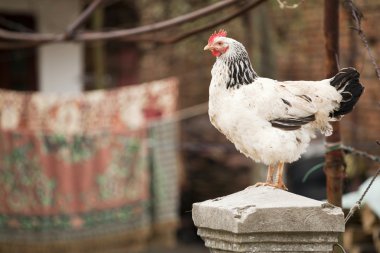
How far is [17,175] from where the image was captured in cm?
839

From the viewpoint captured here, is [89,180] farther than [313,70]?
A: No

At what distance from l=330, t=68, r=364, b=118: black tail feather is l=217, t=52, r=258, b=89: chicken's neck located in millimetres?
373

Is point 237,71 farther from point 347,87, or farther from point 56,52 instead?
point 56,52

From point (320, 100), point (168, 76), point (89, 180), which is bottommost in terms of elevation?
point (89, 180)

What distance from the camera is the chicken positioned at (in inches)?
129

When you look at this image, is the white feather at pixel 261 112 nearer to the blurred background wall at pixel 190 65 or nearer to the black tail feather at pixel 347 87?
the black tail feather at pixel 347 87

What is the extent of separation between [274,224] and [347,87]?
853 millimetres

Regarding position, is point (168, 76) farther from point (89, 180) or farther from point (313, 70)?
point (89, 180)

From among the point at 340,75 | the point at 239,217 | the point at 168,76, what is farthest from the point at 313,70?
the point at 239,217

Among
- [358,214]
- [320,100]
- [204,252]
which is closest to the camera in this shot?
[320,100]

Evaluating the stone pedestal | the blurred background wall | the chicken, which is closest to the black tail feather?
the chicken

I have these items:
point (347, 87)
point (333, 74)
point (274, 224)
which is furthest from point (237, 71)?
point (333, 74)

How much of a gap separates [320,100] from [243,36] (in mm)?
6150

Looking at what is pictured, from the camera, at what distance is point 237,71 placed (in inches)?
131
